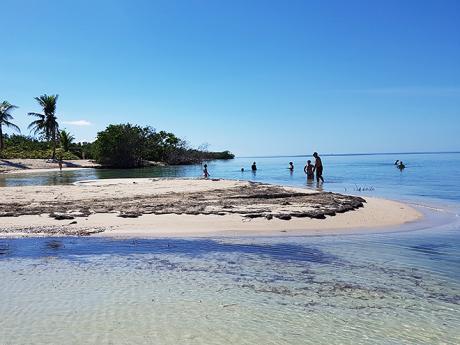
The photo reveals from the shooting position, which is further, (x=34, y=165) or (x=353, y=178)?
(x=34, y=165)

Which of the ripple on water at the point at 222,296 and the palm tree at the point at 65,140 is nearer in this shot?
the ripple on water at the point at 222,296

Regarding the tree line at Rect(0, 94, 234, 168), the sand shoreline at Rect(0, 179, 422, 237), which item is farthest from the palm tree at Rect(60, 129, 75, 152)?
the sand shoreline at Rect(0, 179, 422, 237)

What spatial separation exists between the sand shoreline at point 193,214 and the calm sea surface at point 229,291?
4.50ft

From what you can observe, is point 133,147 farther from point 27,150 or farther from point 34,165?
point 27,150

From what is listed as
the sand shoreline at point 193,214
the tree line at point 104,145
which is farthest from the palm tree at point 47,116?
the sand shoreline at point 193,214

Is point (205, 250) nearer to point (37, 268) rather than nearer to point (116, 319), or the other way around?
point (37, 268)

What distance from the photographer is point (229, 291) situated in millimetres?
7352

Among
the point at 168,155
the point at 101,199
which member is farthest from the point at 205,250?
the point at 168,155

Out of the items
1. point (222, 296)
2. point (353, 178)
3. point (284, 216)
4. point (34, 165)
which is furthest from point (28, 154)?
point (222, 296)

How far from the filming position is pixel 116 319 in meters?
6.13

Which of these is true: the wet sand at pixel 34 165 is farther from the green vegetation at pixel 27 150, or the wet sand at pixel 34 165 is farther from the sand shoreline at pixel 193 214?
the sand shoreline at pixel 193 214

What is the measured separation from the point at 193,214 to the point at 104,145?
56065mm

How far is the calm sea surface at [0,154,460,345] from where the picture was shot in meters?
5.69

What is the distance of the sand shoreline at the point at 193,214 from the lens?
12.9 m
